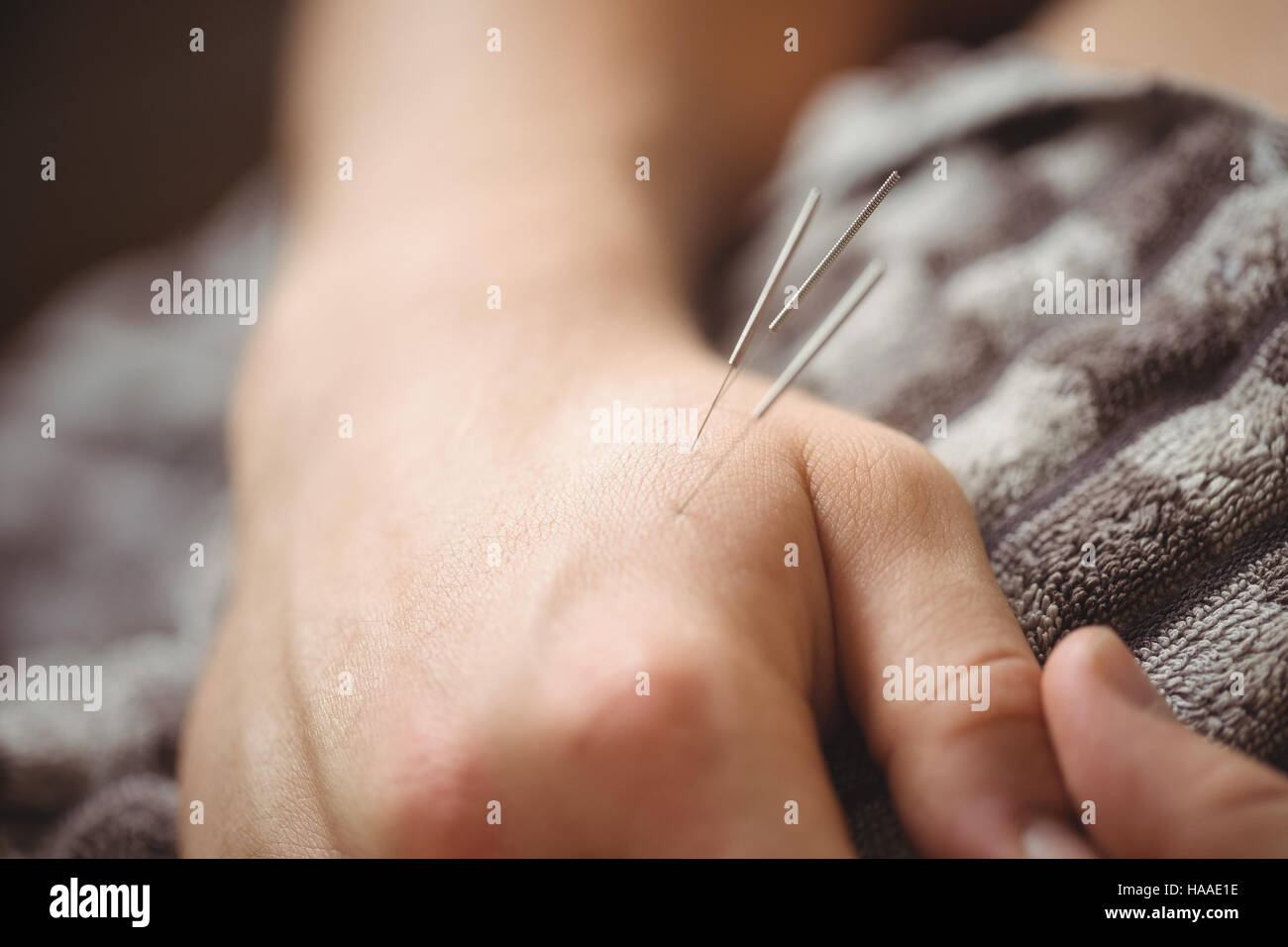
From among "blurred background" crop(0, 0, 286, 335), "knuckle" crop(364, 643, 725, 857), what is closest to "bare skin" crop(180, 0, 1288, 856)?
"knuckle" crop(364, 643, 725, 857)

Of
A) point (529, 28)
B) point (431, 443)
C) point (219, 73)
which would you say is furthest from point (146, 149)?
point (431, 443)

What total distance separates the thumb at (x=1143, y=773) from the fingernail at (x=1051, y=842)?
0.01m

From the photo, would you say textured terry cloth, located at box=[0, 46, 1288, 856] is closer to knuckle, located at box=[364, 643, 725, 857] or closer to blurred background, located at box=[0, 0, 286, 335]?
knuckle, located at box=[364, 643, 725, 857]

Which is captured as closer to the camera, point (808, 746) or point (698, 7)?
point (808, 746)

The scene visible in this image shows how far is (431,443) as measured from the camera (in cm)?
51

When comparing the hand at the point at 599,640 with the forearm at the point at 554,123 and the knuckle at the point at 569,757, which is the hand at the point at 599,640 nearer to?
the knuckle at the point at 569,757

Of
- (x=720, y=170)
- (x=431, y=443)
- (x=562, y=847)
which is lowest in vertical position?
(x=562, y=847)

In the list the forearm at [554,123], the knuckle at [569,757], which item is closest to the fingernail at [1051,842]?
the knuckle at [569,757]

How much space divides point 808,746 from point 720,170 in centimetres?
62

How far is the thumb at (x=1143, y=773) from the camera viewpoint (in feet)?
1.04

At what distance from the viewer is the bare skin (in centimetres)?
34

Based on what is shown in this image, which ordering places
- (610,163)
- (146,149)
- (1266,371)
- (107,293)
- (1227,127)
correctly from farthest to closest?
(146,149) < (107,293) < (610,163) < (1227,127) < (1266,371)

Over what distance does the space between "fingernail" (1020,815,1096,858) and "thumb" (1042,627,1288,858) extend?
1 cm

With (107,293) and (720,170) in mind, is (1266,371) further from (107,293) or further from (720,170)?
(107,293)
